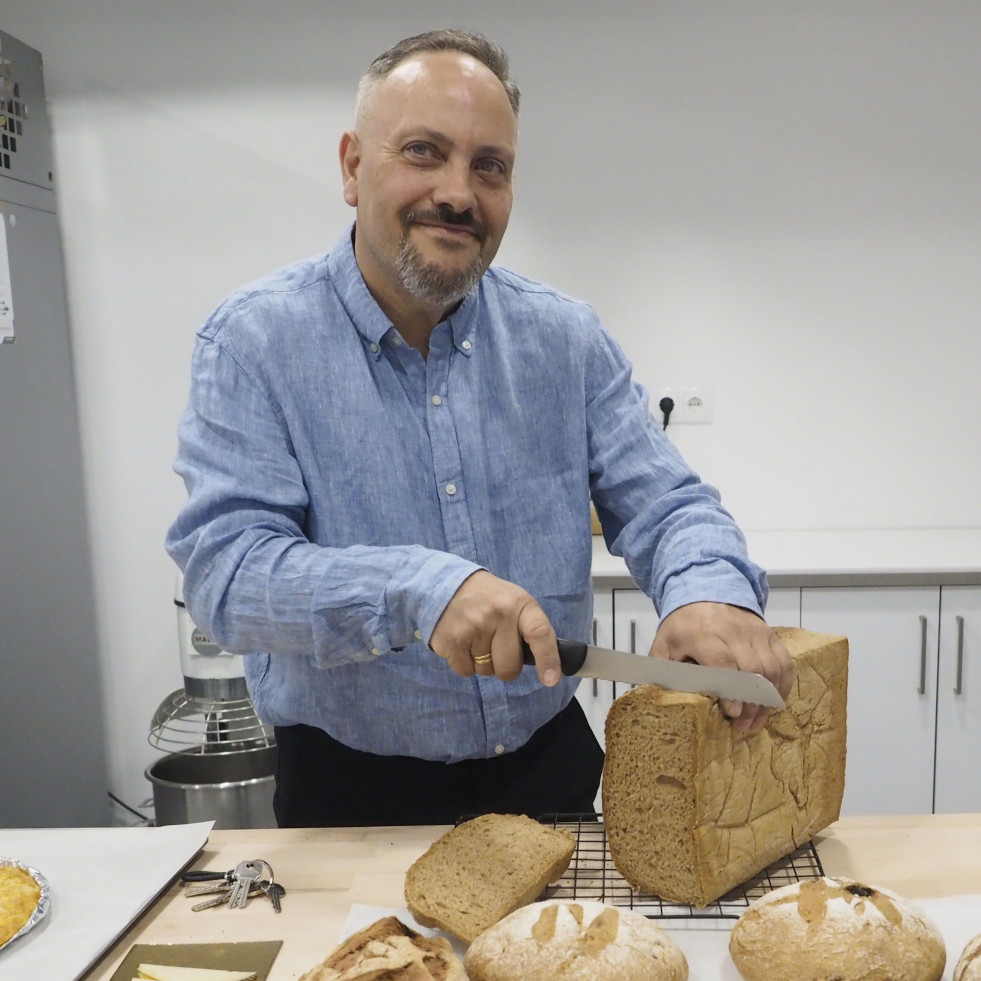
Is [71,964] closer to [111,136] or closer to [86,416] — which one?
[86,416]

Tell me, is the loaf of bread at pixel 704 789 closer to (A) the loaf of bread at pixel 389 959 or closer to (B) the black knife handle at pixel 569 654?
(B) the black knife handle at pixel 569 654

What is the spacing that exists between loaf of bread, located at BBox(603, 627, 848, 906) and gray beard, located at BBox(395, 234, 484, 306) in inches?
23.4

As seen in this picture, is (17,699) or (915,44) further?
(915,44)

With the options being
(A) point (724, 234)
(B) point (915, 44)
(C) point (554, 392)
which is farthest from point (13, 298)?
(B) point (915, 44)

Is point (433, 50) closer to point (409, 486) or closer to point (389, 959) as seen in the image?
point (409, 486)

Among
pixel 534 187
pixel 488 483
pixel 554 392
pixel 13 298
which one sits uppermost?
pixel 534 187

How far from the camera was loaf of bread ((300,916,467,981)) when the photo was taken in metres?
0.88

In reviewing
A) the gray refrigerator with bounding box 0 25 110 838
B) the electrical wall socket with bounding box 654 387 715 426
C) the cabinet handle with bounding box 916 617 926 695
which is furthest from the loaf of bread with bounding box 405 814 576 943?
the electrical wall socket with bounding box 654 387 715 426

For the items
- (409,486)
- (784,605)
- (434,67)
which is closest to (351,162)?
(434,67)

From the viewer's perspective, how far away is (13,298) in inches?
104

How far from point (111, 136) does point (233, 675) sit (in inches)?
64.7

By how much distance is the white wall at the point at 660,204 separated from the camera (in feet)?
9.45

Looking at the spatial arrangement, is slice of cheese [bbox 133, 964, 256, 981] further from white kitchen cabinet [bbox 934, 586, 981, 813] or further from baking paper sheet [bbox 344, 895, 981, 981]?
white kitchen cabinet [bbox 934, 586, 981, 813]

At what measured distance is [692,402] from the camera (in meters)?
3.03
